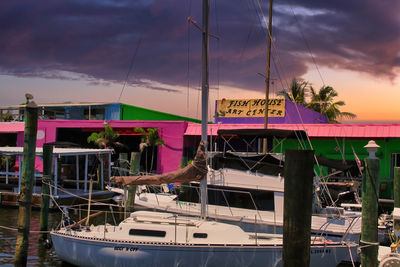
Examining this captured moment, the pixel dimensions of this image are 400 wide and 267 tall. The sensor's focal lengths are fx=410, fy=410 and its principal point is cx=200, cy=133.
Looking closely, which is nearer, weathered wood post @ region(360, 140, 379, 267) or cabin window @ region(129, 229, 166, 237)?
weathered wood post @ region(360, 140, 379, 267)

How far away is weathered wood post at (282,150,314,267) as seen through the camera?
667 centimetres

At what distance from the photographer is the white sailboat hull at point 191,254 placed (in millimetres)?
10516

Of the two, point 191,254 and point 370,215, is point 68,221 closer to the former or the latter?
point 191,254

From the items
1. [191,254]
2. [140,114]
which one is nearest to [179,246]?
[191,254]

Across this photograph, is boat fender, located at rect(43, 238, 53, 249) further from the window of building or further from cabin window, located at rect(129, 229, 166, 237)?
the window of building

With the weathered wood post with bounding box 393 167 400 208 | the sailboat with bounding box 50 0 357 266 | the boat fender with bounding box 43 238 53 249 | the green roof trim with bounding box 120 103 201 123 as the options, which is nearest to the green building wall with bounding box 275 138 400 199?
the weathered wood post with bounding box 393 167 400 208

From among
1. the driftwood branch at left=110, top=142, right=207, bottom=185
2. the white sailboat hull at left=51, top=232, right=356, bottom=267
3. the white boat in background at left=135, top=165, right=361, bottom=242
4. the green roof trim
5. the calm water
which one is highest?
the green roof trim

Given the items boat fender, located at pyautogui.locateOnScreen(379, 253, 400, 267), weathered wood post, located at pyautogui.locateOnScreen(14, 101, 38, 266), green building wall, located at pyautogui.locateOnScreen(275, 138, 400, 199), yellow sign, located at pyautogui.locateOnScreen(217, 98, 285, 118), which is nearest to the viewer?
boat fender, located at pyautogui.locateOnScreen(379, 253, 400, 267)

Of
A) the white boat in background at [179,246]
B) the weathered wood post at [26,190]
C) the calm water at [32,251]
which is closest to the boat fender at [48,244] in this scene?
the calm water at [32,251]

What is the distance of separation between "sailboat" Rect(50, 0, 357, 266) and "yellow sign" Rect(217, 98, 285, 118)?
1759 cm

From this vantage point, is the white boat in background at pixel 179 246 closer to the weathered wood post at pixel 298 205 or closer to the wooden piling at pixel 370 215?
the wooden piling at pixel 370 215

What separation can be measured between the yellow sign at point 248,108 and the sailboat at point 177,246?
17589 millimetres

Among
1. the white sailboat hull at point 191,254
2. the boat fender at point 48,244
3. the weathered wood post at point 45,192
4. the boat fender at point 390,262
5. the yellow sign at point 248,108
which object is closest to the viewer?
the boat fender at point 390,262

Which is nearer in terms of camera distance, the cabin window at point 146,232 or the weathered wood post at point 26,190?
the weathered wood post at point 26,190
